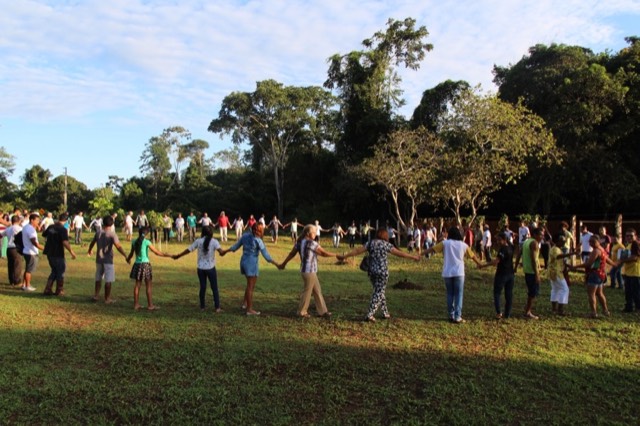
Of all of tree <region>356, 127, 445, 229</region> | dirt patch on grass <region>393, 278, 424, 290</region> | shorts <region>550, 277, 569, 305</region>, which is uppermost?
tree <region>356, 127, 445, 229</region>

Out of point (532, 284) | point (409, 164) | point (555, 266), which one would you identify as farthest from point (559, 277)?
point (409, 164)

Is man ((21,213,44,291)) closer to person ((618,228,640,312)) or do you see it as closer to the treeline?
person ((618,228,640,312))

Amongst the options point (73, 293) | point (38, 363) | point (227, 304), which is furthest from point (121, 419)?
point (73, 293)

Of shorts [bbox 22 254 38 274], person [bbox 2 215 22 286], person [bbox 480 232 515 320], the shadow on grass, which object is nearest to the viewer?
the shadow on grass

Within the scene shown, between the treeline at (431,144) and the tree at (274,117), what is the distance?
12cm

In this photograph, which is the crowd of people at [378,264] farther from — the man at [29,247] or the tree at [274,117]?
the tree at [274,117]

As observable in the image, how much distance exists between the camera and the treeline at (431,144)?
26.0 metres

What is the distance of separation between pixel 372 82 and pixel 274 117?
12.3 m

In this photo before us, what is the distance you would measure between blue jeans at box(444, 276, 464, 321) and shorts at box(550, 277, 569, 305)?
2.17 meters

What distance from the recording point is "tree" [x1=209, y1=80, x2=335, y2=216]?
45938 mm

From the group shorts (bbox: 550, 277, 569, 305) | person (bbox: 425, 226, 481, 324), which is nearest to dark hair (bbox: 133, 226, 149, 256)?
person (bbox: 425, 226, 481, 324)

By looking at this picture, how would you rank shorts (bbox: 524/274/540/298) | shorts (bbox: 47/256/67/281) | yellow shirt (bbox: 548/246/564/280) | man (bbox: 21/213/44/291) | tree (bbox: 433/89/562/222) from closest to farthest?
shorts (bbox: 524/274/540/298), yellow shirt (bbox: 548/246/564/280), shorts (bbox: 47/256/67/281), man (bbox: 21/213/44/291), tree (bbox: 433/89/562/222)

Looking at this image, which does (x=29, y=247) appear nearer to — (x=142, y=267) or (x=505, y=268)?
(x=142, y=267)

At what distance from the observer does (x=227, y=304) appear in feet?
32.1
